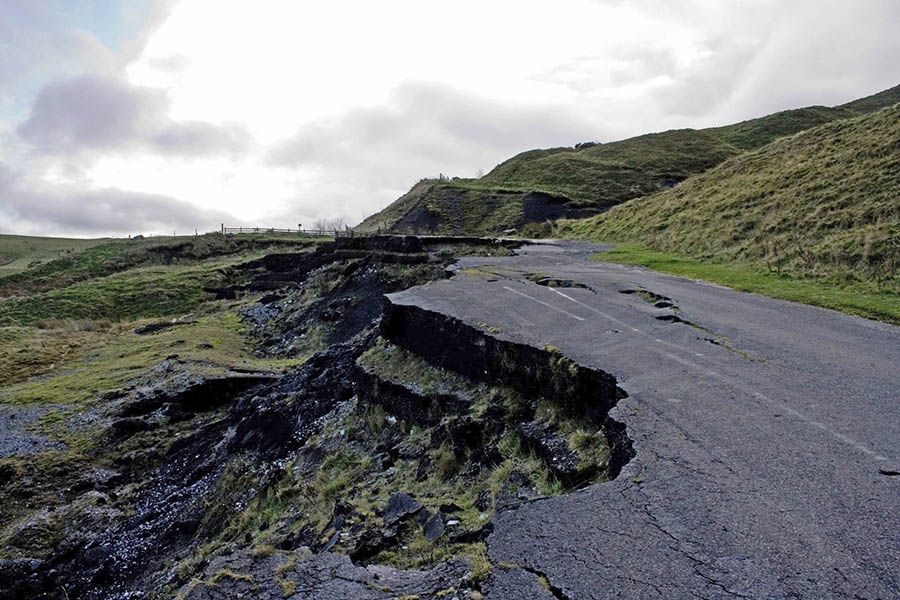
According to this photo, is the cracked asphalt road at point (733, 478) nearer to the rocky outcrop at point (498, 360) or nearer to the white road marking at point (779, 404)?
the white road marking at point (779, 404)

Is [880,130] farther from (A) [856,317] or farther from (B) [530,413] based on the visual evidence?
(B) [530,413]

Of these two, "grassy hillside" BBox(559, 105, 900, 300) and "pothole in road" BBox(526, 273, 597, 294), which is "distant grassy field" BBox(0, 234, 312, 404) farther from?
"grassy hillside" BBox(559, 105, 900, 300)

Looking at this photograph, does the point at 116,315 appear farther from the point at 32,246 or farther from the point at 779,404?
the point at 32,246

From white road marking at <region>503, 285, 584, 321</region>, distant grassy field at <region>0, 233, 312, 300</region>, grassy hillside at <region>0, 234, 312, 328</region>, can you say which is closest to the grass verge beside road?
white road marking at <region>503, 285, 584, 321</region>

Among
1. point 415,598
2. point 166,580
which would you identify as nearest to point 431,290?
point 166,580

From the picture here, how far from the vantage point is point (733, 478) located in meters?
4.80

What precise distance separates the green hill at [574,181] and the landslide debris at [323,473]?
26967 mm

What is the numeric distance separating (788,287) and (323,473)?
1056 cm

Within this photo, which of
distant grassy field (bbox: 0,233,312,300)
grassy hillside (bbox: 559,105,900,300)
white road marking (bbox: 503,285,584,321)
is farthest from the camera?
distant grassy field (bbox: 0,233,312,300)

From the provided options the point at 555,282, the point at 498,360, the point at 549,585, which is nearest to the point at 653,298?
the point at 555,282

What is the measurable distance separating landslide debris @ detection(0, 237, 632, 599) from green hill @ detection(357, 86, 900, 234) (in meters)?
27.0

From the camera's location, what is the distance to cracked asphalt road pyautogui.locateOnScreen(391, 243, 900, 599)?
3.72m

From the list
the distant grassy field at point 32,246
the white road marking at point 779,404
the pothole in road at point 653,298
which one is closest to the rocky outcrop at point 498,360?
the white road marking at point 779,404

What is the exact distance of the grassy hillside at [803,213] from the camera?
13928mm
